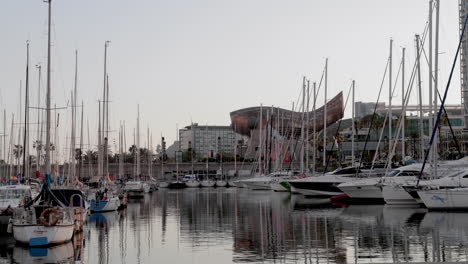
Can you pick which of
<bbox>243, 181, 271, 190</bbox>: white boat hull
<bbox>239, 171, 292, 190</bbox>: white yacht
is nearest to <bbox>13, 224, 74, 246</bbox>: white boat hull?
<bbox>239, 171, 292, 190</bbox>: white yacht

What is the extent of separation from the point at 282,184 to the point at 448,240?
5111cm

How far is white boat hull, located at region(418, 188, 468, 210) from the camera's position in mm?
40375

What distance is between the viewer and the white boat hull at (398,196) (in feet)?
154

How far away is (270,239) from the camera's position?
Answer: 28250mm

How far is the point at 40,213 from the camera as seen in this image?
91.4 feet

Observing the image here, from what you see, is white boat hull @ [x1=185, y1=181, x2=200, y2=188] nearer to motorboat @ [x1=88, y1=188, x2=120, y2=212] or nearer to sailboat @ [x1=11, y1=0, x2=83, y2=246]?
motorboat @ [x1=88, y1=188, x2=120, y2=212]

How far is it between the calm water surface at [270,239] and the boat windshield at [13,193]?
392 cm

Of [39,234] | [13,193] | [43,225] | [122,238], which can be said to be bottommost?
[122,238]

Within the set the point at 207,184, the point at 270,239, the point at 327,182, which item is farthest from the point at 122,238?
the point at 207,184

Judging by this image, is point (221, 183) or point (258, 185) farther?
point (221, 183)

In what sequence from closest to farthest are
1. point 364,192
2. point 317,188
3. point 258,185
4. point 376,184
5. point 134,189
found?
point 376,184 < point 364,192 < point 317,188 < point 134,189 < point 258,185

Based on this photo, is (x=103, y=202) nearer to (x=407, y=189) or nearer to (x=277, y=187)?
(x=407, y=189)

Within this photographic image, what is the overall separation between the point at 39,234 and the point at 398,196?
2738 centimetres

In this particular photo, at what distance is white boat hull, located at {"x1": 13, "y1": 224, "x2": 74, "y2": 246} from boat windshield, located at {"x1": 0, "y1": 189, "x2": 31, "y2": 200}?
8452mm
